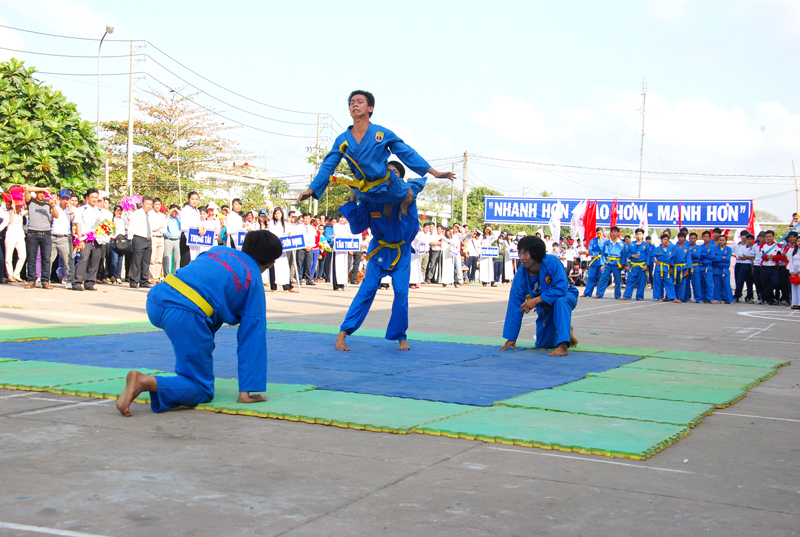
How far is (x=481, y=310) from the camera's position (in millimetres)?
13344

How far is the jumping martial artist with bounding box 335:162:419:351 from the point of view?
7172 millimetres

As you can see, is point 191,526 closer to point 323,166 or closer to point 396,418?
point 396,418

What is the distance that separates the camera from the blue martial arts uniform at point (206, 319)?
4160 mm

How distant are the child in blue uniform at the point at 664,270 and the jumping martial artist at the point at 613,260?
2.90 feet

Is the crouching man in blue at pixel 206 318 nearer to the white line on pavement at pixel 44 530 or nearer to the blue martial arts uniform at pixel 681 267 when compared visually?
the white line on pavement at pixel 44 530

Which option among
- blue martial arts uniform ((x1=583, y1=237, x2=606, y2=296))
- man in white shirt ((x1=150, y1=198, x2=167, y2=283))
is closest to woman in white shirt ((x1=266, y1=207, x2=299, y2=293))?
man in white shirt ((x1=150, y1=198, x2=167, y2=283))

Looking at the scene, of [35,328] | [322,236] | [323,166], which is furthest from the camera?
[322,236]

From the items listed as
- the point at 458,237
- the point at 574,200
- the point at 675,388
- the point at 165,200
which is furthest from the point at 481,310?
the point at 165,200

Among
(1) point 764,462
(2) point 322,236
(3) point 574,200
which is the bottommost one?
(1) point 764,462

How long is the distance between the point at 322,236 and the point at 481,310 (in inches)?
262

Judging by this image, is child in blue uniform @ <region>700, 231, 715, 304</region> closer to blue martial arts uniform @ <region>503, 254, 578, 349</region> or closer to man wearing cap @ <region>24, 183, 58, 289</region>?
blue martial arts uniform @ <region>503, 254, 578, 349</region>

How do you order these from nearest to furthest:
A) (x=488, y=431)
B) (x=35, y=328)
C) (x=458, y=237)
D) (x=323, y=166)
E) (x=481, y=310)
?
(x=488, y=431) < (x=323, y=166) < (x=35, y=328) < (x=481, y=310) < (x=458, y=237)

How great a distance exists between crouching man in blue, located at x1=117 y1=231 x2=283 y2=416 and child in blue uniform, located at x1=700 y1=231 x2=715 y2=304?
1594cm

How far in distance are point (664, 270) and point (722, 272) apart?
4.72ft
